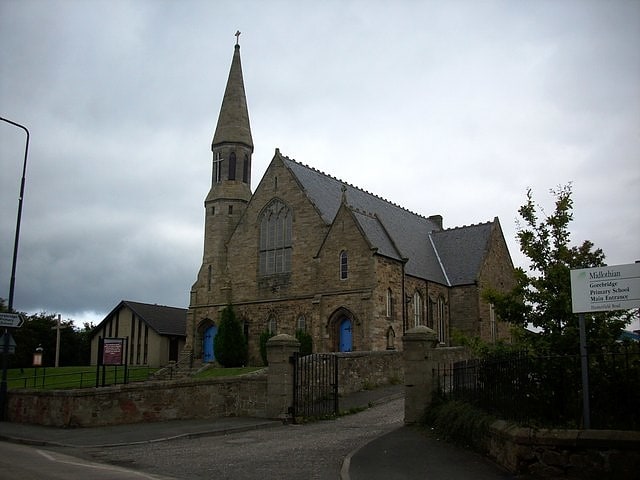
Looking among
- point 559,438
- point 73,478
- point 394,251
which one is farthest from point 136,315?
point 559,438

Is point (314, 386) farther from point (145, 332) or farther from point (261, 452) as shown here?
point (145, 332)

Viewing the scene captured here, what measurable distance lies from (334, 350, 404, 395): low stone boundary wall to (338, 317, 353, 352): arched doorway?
248 inches

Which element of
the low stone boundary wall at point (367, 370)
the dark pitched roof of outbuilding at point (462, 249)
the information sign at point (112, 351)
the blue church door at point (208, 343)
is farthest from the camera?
the dark pitched roof of outbuilding at point (462, 249)

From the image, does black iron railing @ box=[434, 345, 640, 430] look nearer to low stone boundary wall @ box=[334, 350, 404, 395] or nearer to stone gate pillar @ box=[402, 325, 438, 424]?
stone gate pillar @ box=[402, 325, 438, 424]

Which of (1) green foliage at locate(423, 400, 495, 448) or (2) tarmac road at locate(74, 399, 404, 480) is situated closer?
(2) tarmac road at locate(74, 399, 404, 480)

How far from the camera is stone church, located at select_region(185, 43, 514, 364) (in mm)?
33438

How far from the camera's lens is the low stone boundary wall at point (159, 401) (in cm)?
1966

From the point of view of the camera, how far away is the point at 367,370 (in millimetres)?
24156

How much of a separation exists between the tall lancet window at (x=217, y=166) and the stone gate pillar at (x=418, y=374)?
27842 millimetres

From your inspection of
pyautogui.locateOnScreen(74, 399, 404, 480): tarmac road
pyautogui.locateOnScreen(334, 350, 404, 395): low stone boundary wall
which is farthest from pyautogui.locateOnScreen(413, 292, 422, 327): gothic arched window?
pyautogui.locateOnScreen(74, 399, 404, 480): tarmac road

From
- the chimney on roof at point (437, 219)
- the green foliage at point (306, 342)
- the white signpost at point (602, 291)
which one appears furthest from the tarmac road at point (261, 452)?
the chimney on roof at point (437, 219)

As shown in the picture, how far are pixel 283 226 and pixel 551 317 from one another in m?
25.0

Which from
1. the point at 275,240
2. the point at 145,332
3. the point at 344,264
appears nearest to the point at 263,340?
the point at 275,240

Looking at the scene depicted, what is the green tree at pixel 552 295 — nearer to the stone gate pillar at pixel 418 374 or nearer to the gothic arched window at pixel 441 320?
the stone gate pillar at pixel 418 374
